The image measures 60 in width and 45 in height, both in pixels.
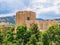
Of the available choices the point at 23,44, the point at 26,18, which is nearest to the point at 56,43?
the point at 23,44

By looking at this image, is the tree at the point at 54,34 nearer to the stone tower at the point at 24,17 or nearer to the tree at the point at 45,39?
the tree at the point at 45,39

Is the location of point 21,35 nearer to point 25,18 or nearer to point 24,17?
point 25,18

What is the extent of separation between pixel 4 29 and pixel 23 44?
14739 mm

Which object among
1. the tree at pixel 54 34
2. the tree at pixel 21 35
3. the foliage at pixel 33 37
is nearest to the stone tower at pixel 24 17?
the foliage at pixel 33 37

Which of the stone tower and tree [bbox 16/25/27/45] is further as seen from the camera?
the stone tower

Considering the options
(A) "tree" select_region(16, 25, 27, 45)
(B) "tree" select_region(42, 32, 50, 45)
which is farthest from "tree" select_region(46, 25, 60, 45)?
(A) "tree" select_region(16, 25, 27, 45)

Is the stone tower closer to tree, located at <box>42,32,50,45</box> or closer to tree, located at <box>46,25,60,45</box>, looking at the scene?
tree, located at <box>46,25,60,45</box>

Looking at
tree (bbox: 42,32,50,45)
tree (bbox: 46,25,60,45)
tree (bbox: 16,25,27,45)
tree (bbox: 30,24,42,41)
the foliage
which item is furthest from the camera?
tree (bbox: 30,24,42,41)

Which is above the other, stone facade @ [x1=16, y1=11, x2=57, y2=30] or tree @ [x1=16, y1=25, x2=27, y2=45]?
stone facade @ [x1=16, y1=11, x2=57, y2=30]

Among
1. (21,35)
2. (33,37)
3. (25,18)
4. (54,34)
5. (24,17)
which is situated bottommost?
(21,35)

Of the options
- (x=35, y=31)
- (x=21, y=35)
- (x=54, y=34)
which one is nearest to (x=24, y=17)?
(x=35, y=31)

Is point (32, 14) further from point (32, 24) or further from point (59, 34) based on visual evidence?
point (59, 34)

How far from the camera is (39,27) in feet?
217

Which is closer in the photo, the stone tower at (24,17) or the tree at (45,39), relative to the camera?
the tree at (45,39)
